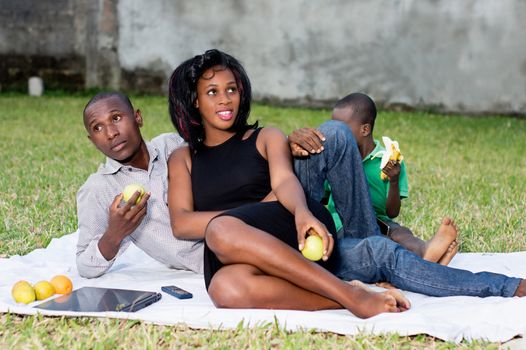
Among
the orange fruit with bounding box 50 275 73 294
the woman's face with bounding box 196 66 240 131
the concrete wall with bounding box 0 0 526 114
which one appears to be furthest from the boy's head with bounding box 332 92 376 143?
the concrete wall with bounding box 0 0 526 114

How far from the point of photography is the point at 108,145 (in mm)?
3447

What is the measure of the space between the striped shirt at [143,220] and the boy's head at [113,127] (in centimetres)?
8

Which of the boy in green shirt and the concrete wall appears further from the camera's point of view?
the concrete wall

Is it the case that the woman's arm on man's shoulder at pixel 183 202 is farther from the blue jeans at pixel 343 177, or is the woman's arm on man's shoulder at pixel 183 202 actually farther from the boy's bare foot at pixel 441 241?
the boy's bare foot at pixel 441 241

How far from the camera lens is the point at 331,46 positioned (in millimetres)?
12281

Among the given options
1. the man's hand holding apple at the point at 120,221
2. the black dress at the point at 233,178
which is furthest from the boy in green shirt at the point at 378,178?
the man's hand holding apple at the point at 120,221

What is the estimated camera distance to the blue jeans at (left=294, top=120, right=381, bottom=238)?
346cm

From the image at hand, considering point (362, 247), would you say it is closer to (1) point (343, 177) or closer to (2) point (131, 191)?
(1) point (343, 177)

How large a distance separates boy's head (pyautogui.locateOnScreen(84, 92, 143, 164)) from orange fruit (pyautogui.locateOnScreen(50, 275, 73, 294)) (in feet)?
1.90

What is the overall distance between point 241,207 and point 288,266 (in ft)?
1.21

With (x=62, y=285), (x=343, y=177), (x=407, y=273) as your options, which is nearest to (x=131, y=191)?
(x=62, y=285)

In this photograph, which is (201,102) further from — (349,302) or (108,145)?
(349,302)

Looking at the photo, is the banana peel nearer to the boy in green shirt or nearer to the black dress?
the boy in green shirt

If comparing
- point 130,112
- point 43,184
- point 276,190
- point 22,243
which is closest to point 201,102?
point 130,112
